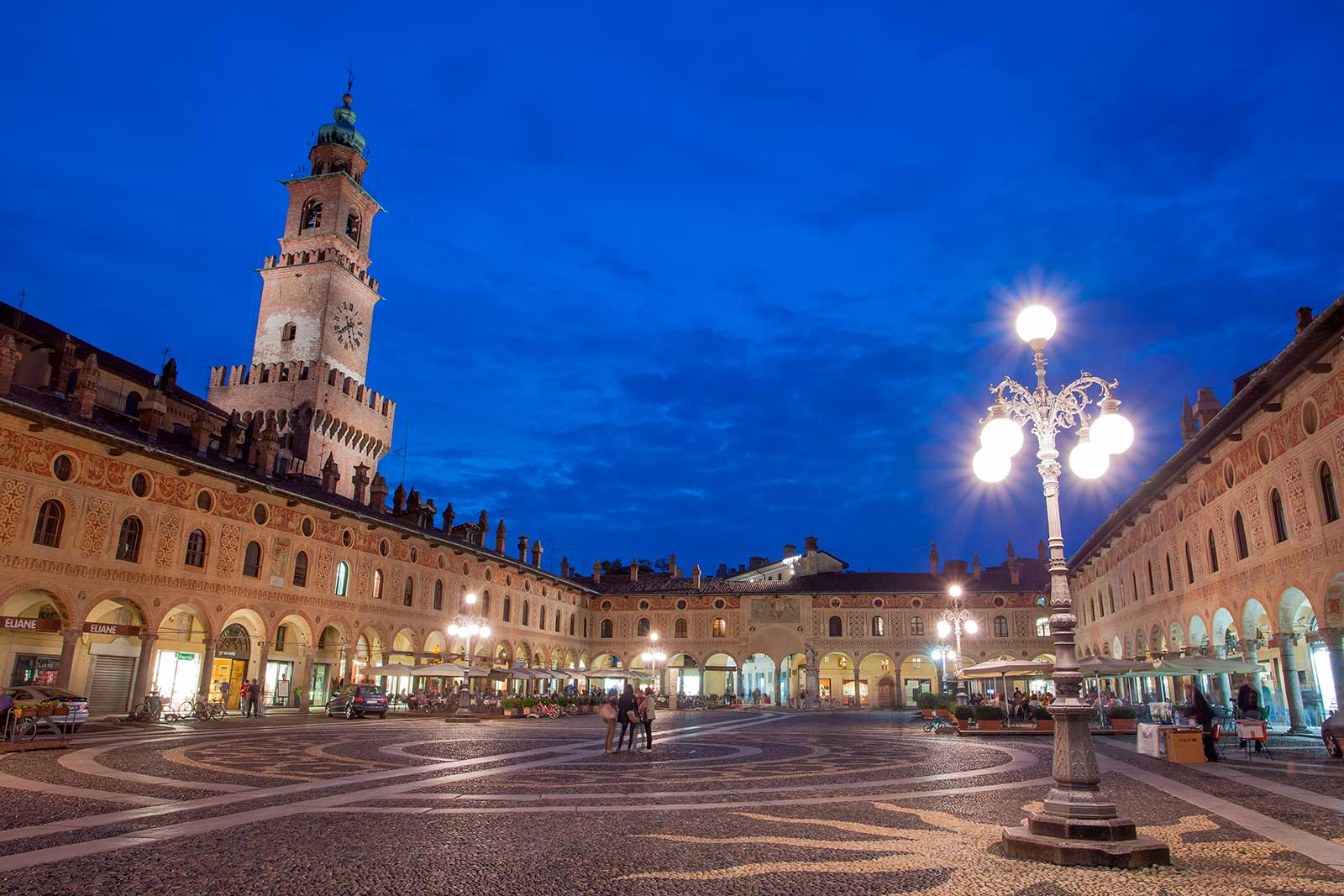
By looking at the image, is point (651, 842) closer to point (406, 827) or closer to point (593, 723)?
point (406, 827)

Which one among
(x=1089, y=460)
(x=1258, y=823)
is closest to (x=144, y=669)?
(x=1089, y=460)

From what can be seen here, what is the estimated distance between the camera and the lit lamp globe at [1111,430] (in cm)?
832

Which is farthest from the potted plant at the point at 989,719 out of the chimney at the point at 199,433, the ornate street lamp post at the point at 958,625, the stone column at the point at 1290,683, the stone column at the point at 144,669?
the chimney at the point at 199,433

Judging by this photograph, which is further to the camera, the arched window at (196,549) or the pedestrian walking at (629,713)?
the arched window at (196,549)

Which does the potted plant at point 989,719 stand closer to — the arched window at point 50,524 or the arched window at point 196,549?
the arched window at point 196,549

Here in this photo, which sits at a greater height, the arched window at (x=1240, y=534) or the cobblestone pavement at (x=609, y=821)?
the arched window at (x=1240, y=534)

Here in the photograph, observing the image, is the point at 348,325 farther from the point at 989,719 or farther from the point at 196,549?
the point at 989,719

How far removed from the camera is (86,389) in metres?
24.6

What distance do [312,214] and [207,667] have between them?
134 feet

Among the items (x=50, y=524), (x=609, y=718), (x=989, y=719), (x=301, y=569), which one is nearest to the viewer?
(x=609, y=718)

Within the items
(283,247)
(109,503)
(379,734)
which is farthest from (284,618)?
(283,247)

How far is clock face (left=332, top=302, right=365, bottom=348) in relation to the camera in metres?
56.6

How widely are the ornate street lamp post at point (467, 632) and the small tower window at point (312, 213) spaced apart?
31666 millimetres

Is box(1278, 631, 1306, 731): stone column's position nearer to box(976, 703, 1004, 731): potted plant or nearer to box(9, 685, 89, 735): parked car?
box(976, 703, 1004, 731): potted plant
